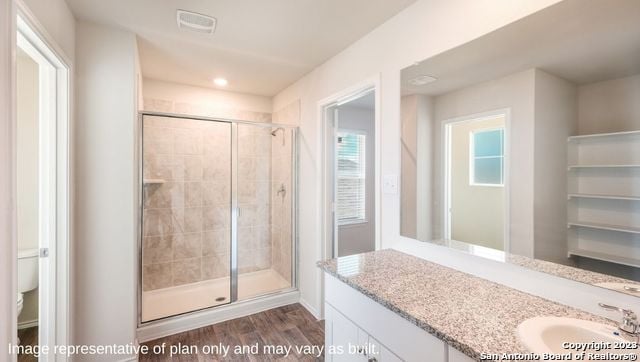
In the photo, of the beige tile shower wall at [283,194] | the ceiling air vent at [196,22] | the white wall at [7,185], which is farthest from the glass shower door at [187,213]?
the white wall at [7,185]

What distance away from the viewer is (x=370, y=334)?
120cm

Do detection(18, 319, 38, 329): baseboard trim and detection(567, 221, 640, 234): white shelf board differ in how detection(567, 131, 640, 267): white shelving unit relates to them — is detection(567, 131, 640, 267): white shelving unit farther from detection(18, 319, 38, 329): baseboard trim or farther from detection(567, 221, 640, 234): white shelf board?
detection(18, 319, 38, 329): baseboard trim

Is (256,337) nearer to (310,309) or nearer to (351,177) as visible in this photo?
(310,309)

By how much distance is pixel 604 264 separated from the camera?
1.03 metres

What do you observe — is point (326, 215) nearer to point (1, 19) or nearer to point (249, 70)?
point (249, 70)

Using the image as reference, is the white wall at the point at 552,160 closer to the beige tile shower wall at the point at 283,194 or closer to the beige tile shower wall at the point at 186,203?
the beige tile shower wall at the point at 283,194

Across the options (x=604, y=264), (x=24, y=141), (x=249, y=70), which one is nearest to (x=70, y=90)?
(x=24, y=141)

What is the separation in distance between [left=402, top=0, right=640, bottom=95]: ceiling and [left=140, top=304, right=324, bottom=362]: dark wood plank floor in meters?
2.25

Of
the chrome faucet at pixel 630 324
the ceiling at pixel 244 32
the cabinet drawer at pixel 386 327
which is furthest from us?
the ceiling at pixel 244 32

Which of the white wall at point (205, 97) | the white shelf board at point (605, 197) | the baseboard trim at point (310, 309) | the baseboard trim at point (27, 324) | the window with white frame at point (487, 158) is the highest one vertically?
the white wall at point (205, 97)

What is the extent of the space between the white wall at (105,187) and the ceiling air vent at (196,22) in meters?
0.44

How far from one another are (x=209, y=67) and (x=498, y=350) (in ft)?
9.72

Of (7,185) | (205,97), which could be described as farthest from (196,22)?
(205,97)

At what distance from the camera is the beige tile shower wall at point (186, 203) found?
3023 millimetres
